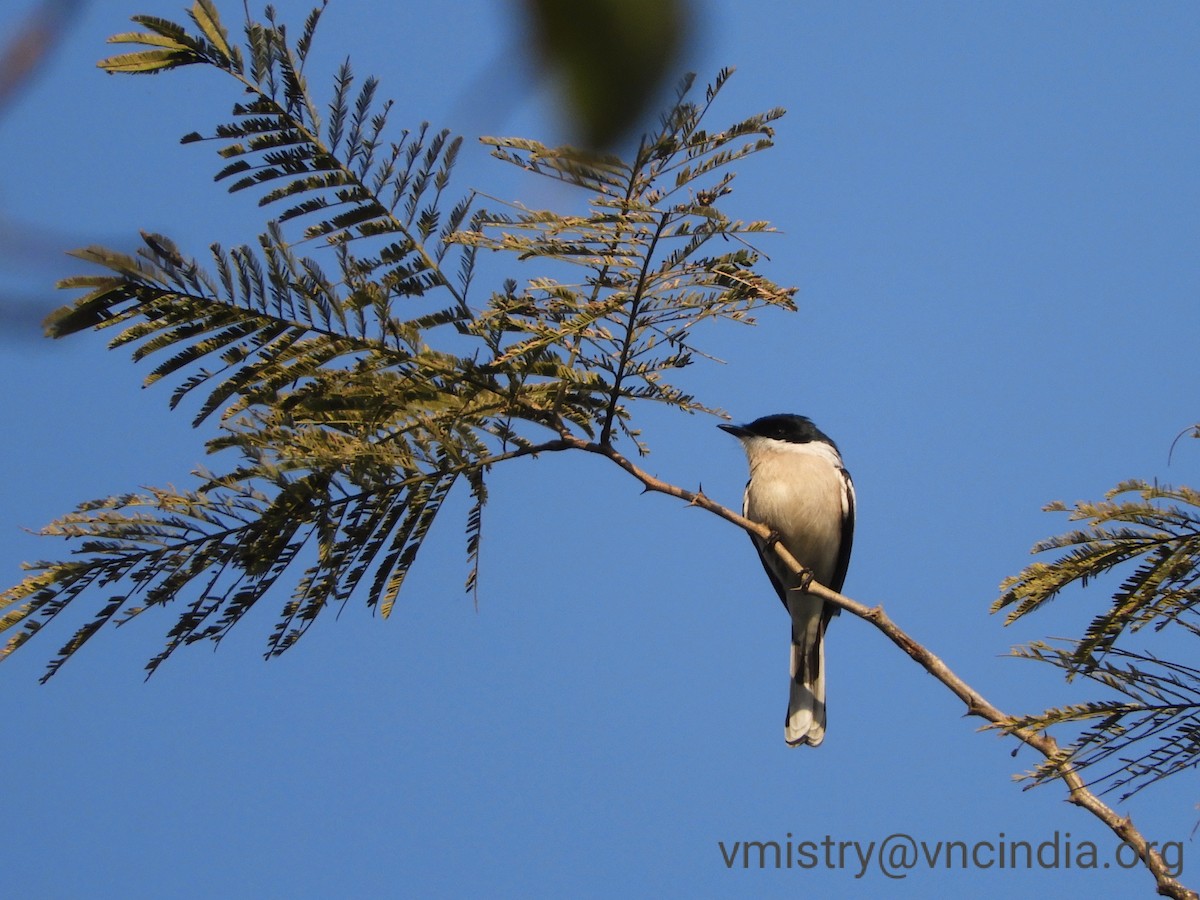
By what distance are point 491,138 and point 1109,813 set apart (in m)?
2.78

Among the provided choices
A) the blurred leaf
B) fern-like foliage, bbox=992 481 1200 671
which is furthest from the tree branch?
the blurred leaf

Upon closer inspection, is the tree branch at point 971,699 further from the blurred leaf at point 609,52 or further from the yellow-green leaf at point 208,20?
the blurred leaf at point 609,52

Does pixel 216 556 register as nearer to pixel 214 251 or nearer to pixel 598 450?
pixel 214 251

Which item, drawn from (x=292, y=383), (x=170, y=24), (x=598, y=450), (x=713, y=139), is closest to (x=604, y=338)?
(x=598, y=450)

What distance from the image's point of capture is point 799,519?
7969 mm

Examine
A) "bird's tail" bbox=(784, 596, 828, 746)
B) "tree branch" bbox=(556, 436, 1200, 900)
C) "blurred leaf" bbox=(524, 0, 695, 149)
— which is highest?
"bird's tail" bbox=(784, 596, 828, 746)

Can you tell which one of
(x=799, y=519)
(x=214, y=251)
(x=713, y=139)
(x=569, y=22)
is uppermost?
(x=799, y=519)

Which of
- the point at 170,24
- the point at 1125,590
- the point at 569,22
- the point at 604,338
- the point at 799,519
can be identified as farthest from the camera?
the point at 799,519

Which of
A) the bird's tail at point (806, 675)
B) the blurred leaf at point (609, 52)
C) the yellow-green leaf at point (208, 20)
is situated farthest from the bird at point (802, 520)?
the blurred leaf at point (609, 52)

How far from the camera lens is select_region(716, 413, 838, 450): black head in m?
8.50

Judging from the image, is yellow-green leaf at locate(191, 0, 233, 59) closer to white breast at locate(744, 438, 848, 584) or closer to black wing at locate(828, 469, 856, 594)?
white breast at locate(744, 438, 848, 584)

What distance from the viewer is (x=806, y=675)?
8.34m

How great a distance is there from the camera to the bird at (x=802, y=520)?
7.96 metres

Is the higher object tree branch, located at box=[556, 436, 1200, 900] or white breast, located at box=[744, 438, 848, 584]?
white breast, located at box=[744, 438, 848, 584]
